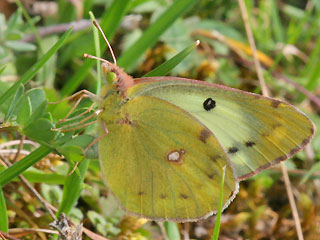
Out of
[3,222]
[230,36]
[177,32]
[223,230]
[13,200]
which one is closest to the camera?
[3,222]

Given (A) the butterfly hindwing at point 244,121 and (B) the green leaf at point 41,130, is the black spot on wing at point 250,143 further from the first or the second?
(B) the green leaf at point 41,130

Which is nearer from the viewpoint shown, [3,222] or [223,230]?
[3,222]

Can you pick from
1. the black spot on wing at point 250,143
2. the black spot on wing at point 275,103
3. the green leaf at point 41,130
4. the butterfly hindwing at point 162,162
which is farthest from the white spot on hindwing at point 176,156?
the green leaf at point 41,130

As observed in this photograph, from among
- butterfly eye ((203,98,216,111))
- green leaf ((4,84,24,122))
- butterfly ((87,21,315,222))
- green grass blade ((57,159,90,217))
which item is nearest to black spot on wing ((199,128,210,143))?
butterfly ((87,21,315,222))

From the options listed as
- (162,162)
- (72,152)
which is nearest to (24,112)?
(72,152)

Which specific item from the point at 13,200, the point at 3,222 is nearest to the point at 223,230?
the point at 13,200

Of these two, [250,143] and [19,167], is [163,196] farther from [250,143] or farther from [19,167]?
[19,167]

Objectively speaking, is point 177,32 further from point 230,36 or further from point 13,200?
point 13,200

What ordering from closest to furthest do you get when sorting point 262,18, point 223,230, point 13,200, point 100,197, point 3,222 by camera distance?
point 3,222
point 13,200
point 100,197
point 223,230
point 262,18
